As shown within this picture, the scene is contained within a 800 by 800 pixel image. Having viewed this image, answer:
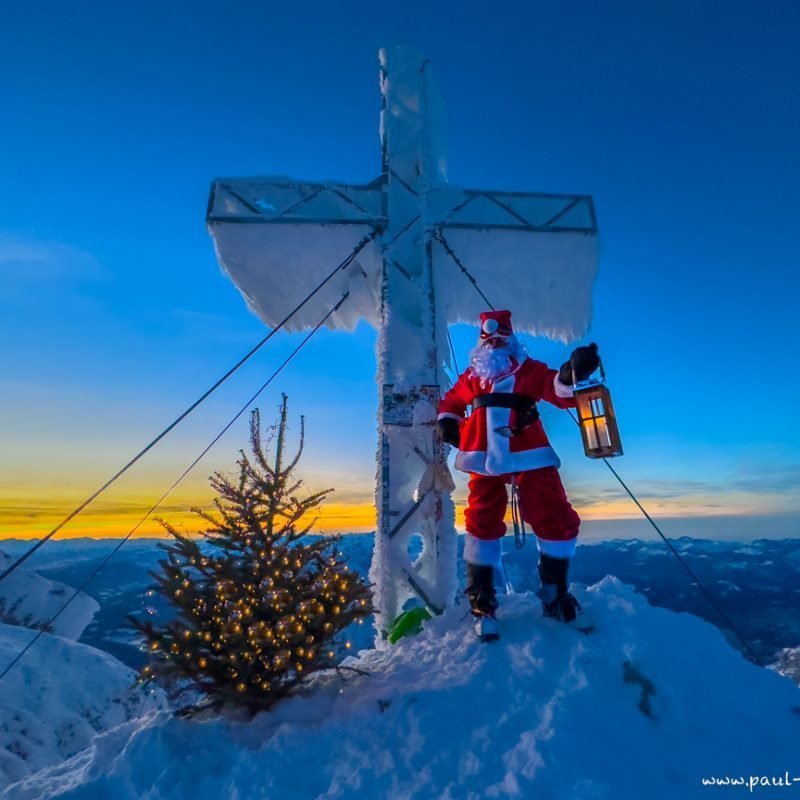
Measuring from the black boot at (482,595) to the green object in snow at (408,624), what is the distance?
0.71 m

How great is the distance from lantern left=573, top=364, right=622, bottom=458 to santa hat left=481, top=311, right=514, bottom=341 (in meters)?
0.89

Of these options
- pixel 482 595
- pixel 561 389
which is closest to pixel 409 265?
pixel 561 389

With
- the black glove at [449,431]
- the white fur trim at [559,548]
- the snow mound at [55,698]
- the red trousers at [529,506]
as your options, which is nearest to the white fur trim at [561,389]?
the red trousers at [529,506]

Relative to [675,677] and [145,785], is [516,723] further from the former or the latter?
[145,785]

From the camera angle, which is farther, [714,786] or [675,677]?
[675,677]

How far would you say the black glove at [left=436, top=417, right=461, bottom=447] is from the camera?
12.7 ft

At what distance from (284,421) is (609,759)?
9.91ft

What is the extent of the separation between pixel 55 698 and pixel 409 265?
35.9 ft

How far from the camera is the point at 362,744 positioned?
252 cm

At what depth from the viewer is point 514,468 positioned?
3.29 meters

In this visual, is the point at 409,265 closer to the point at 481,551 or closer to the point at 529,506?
the point at 529,506

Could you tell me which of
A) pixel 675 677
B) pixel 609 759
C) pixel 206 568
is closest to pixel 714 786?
pixel 609 759

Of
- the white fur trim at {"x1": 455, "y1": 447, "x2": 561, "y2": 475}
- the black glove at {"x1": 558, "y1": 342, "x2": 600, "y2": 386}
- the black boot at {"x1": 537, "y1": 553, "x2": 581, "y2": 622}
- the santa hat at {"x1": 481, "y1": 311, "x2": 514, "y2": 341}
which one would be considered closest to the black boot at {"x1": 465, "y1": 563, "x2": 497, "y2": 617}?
the black boot at {"x1": 537, "y1": 553, "x2": 581, "y2": 622}

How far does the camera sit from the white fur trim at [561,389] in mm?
3282
